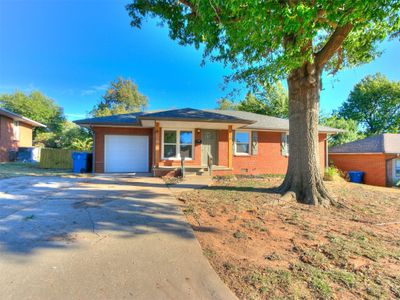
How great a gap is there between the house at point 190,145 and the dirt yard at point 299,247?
618 cm

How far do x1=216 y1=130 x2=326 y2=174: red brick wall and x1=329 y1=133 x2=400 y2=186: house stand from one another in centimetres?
752

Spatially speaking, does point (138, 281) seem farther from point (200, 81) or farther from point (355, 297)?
point (200, 81)

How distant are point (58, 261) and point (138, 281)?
120 centimetres

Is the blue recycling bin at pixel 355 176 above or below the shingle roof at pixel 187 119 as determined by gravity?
below

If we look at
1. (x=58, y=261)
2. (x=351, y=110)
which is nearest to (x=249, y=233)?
(x=58, y=261)

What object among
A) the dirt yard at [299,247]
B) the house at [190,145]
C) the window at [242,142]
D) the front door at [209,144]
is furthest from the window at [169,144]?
the dirt yard at [299,247]

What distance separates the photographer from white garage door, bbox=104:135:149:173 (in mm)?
12570

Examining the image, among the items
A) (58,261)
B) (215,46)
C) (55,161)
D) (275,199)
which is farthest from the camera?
(55,161)

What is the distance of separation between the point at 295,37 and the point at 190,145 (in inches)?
317

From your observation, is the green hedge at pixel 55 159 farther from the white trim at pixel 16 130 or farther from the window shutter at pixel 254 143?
the window shutter at pixel 254 143

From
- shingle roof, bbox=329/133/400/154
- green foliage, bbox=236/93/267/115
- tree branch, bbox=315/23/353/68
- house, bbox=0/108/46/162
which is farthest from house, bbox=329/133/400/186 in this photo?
house, bbox=0/108/46/162

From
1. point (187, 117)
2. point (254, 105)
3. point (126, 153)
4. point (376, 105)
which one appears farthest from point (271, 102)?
point (126, 153)

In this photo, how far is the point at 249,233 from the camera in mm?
3938

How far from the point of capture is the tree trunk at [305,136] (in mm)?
6414
